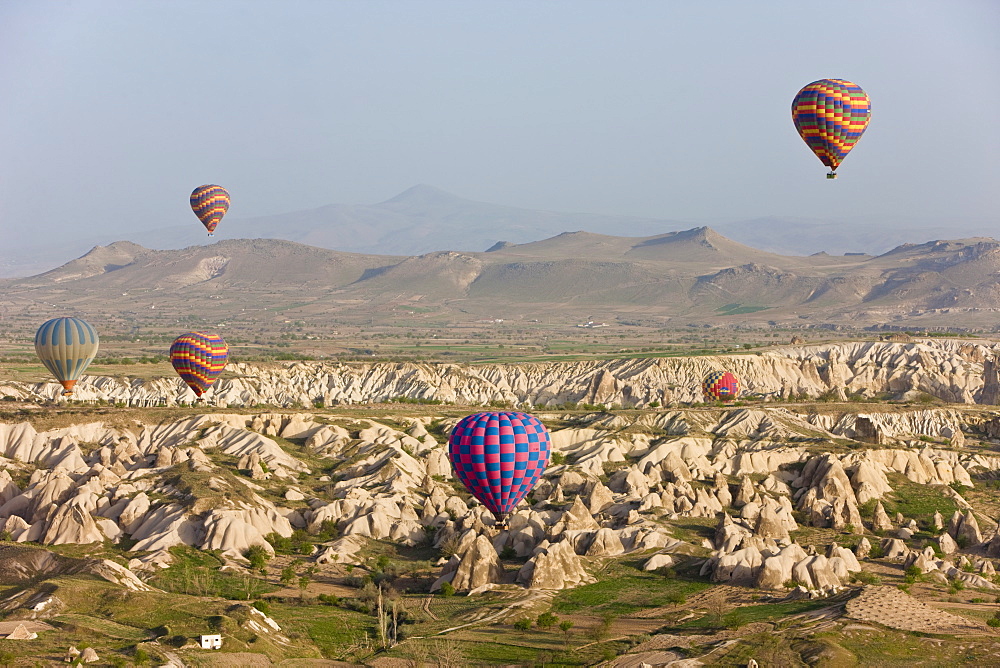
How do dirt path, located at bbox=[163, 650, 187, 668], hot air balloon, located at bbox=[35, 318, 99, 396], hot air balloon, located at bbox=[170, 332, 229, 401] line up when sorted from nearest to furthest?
dirt path, located at bbox=[163, 650, 187, 668] → hot air balloon, located at bbox=[35, 318, 99, 396] → hot air balloon, located at bbox=[170, 332, 229, 401]

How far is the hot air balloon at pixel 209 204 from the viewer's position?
145500mm

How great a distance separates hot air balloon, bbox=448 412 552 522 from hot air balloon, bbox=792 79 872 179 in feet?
110

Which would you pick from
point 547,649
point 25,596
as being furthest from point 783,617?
point 25,596

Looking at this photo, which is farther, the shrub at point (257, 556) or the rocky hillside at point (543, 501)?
the shrub at point (257, 556)

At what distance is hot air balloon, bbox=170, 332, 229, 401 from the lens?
11294cm

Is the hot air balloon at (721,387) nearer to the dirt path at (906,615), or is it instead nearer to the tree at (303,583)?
the tree at (303,583)

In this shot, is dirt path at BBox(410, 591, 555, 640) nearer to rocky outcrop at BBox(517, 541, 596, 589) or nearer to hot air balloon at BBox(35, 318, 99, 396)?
rocky outcrop at BBox(517, 541, 596, 589)

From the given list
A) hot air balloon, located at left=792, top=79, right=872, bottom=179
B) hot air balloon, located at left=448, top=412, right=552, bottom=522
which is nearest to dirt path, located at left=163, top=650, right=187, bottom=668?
hot air balloon, located at left=448, top=412, right=552, bottom=522

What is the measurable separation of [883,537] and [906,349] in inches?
3117

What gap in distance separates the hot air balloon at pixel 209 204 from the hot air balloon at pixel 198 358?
32.4m

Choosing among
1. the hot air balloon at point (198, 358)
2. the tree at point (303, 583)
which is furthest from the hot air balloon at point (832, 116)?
the hot air balloon at point (198, 358)

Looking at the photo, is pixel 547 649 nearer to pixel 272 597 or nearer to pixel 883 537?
pixel 272 597

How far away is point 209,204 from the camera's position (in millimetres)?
145625

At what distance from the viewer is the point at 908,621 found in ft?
182
